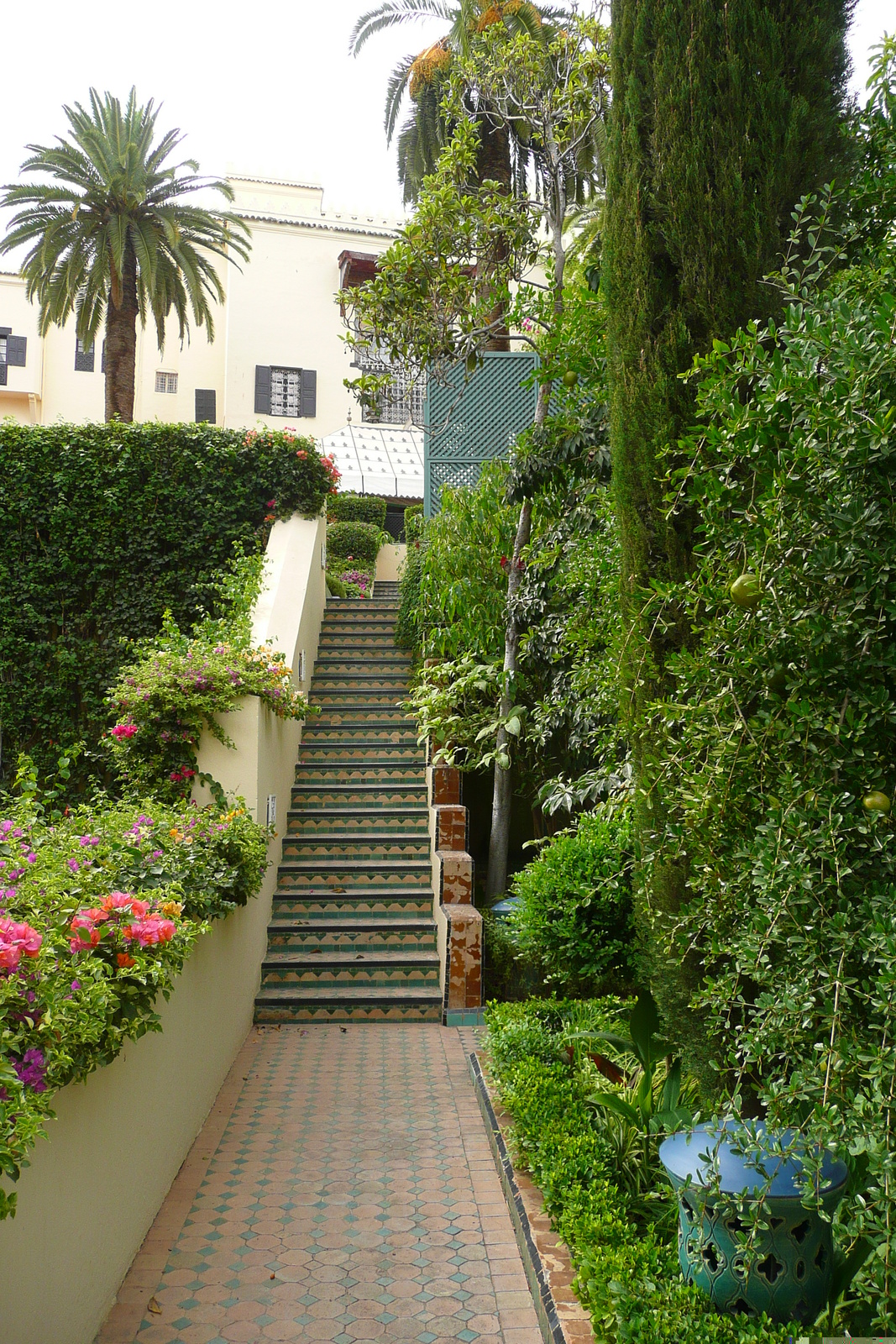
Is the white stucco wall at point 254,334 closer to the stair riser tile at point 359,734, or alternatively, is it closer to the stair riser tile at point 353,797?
the stair riser tile at point 359,734

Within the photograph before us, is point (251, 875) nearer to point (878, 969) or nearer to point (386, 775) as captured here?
point (386, 775)

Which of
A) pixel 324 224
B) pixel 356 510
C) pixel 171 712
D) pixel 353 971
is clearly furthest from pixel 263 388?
pixel 353 971

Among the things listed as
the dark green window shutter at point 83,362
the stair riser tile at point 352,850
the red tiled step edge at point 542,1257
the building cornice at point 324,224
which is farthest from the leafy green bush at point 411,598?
the dark green window shutter at point 83,362

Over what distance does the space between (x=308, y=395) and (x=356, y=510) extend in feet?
19.8

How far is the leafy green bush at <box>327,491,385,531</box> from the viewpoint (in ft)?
57.6

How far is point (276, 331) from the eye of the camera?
74.1 ft

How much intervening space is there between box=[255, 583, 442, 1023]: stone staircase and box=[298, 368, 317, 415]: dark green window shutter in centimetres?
1324

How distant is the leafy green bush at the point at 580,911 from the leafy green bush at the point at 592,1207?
320 mm

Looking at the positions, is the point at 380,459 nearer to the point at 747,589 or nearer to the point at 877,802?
the point at 747,589

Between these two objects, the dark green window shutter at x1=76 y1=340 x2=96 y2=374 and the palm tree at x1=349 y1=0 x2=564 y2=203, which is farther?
the dark green window shutter at x1=76 y1=340 x2=96 y2=374

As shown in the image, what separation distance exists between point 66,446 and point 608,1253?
9.48 m

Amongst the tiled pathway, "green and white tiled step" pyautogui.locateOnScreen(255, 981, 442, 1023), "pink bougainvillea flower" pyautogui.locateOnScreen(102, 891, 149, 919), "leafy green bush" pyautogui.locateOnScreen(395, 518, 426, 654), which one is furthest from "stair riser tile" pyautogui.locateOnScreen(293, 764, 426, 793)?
"pink bougainvillea flower" pyautogui.locateOnScreen(102, 891, 149, 919)

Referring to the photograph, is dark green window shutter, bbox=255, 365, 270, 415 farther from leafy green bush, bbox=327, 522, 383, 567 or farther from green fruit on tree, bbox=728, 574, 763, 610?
green fruit on tree, bbox=728, 574, 763, 610

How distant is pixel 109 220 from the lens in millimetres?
15359
